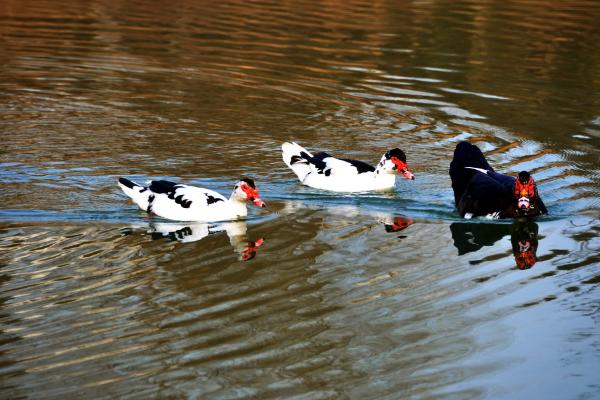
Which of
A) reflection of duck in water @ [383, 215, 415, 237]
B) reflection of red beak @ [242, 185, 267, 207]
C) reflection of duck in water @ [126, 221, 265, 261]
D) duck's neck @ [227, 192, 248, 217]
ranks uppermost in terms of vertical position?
reflection of red beak @ [242, 185, 267, 207]

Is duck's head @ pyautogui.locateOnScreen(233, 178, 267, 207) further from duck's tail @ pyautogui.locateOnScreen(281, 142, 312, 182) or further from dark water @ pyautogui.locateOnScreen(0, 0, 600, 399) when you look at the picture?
duck's tail @ pyautogui.locateOnScreen(281, 142, 312, 182)

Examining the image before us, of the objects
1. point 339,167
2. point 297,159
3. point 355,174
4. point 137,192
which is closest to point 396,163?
point 355,174

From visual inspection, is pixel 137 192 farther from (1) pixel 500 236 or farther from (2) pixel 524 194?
(2) pixel 524 194

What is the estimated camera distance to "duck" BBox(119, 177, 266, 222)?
38.9 ft

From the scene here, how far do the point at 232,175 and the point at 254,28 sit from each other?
44.3ft

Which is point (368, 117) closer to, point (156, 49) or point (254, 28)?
point (156, 49)

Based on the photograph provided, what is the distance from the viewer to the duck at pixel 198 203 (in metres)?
11.8

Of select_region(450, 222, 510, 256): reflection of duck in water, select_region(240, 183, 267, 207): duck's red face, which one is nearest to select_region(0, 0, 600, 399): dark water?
select_region(450, 222, 510, 256): reflection of duck in water

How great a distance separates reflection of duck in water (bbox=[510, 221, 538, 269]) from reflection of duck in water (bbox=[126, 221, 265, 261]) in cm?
262

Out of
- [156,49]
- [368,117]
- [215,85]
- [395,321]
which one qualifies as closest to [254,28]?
[156,49]

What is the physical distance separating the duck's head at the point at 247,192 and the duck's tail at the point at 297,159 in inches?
75.8

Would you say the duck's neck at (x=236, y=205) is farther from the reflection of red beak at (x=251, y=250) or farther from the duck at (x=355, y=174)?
the duck at (x=355, y=174)

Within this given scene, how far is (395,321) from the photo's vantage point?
8.62m

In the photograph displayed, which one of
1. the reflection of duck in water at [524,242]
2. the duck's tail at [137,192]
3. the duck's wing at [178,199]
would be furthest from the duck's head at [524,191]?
the duck's tail at [137,192]
